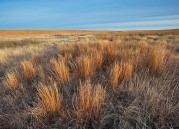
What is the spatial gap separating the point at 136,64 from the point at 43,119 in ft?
7.51

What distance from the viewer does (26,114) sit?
10.2 ft

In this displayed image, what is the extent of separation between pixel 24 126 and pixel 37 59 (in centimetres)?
444

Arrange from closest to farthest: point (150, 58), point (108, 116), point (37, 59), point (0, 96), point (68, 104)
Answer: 1. point (108, 116)
2. point (68, 104)
3. point (0, 96)
4. point (150, 58)
5. point (37, 59)

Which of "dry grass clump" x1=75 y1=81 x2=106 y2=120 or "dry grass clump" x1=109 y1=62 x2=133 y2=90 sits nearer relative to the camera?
"dry grass clump" x1=75 y1=81 x2=106 y2=120

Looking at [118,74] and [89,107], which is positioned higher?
[118,74]

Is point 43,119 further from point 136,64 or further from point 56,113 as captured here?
point 136,64

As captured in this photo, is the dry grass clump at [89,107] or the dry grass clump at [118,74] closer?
the dry grass clump at [89,107]

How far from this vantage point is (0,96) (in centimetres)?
427

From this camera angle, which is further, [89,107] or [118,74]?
[118,74]

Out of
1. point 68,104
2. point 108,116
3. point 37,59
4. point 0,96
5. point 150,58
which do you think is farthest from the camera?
point 37,59

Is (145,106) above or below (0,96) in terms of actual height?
above

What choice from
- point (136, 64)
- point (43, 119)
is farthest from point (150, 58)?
point (43, 119)

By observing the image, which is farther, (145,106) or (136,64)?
(136,64)

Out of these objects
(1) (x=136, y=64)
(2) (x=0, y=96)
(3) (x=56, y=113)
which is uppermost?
(1) (x=136, y=64)
